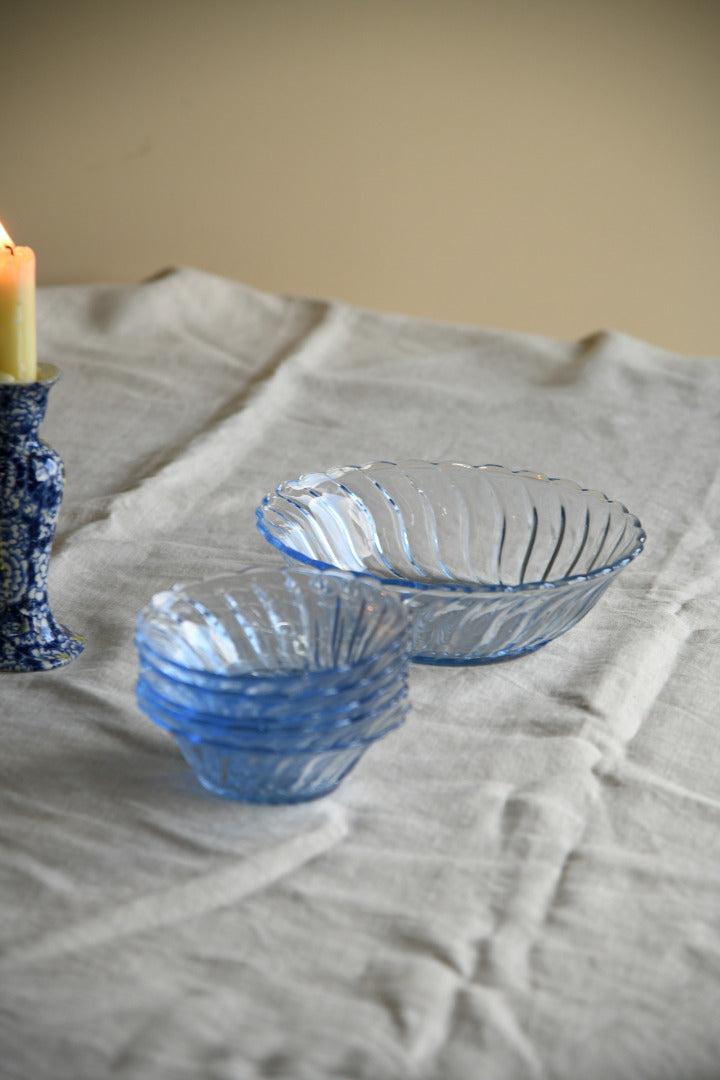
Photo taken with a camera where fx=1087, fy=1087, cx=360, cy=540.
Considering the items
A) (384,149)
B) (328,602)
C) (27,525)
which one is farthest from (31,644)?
(384,149)

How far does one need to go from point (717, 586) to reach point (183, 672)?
49 centimetres

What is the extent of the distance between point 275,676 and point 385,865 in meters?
0.11

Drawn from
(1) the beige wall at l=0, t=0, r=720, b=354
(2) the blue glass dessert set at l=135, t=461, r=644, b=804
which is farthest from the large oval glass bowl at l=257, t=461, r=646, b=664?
(1) the beige wall at l=0, t=0, r=720, b=354

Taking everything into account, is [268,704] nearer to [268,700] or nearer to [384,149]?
[268,700]

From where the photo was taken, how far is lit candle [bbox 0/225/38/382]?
58 centimetres

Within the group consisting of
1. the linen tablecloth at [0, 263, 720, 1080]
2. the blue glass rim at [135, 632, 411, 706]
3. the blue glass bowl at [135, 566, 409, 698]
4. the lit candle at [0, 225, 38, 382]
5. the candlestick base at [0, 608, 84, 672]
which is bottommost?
the candlestick base at [0, 608, 84, 672]

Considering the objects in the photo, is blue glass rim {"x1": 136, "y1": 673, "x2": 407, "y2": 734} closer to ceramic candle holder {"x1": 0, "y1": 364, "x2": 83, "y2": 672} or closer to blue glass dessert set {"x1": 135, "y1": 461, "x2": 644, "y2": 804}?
blue glass dessert set {"x1": 135, "y1": 461, "x2": 644, "y2": 804}

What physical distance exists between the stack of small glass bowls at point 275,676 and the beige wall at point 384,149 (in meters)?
0.99

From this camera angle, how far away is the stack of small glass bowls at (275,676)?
0.48 m

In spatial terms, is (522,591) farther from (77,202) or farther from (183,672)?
(77,202)

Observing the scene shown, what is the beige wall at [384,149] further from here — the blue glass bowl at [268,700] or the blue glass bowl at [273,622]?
the blue glass bowl at [268,700]

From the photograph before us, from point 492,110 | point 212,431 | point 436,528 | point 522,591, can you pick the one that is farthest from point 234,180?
point 522,591

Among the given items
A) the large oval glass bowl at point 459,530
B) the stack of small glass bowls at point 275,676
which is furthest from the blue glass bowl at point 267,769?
the large oval glass bowl at point 459,530

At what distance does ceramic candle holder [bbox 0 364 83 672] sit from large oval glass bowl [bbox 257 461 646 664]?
0.13m
